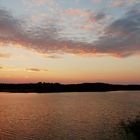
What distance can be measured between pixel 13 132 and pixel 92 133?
10352 millimetres

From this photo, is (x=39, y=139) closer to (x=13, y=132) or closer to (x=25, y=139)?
(x=25, y=139)

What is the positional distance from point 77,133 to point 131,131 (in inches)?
384

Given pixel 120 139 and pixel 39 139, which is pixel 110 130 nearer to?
pixel 120 139

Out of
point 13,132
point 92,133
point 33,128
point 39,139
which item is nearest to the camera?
point 39,139

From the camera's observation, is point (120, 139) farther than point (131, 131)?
Yes

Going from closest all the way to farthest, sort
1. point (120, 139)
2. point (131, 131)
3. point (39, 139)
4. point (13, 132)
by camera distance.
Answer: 1. point (131, 131)
2. point (120, 139)
3. point (39, 139)
4. point (13, 132)

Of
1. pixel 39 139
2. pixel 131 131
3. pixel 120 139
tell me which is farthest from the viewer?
pixel 39 139

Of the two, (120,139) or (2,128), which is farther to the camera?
(2,128)

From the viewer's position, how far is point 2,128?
37.5m

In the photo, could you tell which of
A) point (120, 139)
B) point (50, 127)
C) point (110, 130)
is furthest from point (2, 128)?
point (120, 139)

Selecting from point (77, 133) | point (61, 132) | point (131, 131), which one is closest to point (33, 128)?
point (61, 132)

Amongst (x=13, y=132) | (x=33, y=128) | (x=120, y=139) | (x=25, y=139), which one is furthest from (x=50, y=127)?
(x=120, y=139)

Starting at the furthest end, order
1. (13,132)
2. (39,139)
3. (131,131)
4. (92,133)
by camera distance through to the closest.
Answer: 1. (13,132)
2. (92,133)
3. (39,139)
4. (131,131)

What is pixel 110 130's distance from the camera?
110 feet
